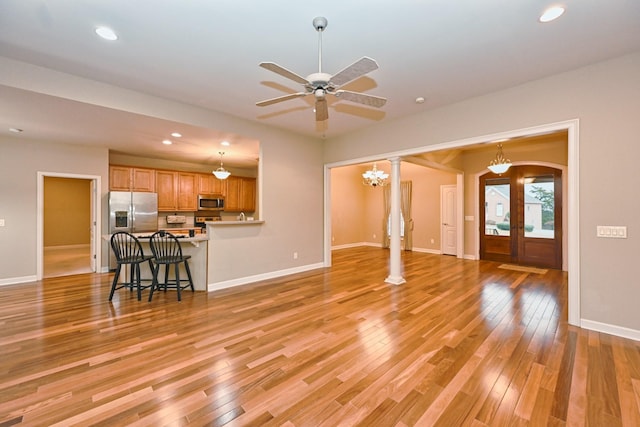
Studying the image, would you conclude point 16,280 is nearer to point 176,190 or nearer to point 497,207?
point 176,190

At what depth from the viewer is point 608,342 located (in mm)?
2824

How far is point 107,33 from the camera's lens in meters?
2.57

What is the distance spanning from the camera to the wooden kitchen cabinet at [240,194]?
8.36 m

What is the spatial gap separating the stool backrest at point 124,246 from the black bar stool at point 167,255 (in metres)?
0.24

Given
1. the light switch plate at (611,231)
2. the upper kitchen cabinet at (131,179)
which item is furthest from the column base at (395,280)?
the upper kitchen cabinet at (131,179)

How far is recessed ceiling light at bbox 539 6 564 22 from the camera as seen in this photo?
228cm

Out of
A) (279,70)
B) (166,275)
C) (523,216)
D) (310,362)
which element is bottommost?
(310,362)

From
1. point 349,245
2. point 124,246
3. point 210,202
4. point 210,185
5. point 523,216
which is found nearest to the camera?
point 124,246

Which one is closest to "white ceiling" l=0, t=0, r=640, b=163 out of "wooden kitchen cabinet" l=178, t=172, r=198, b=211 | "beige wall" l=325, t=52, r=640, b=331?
"beige wall" l=325, t=52, r=640, b=331

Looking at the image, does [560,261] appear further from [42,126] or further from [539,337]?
[42,126]

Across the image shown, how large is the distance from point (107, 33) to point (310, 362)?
141 inches

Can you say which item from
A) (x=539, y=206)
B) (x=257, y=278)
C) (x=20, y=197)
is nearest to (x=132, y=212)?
(x=20, y=197)

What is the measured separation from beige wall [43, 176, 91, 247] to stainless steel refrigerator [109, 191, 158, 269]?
4957 millimetres

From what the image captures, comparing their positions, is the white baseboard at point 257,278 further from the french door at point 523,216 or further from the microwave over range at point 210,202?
the french door at point 523,216
